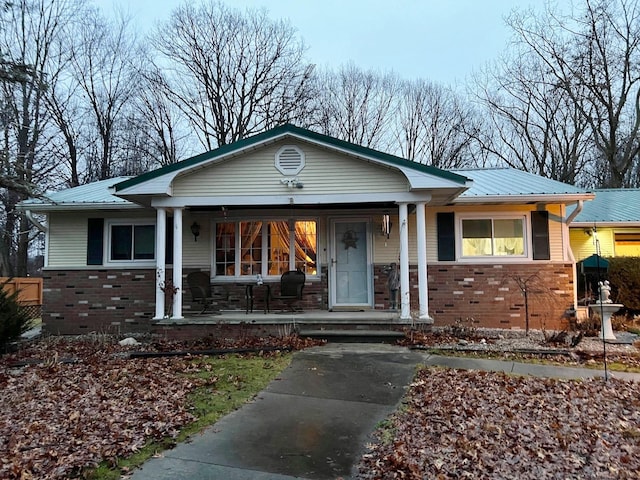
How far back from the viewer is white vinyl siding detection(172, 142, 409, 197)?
351 inches

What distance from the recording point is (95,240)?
36.2ft

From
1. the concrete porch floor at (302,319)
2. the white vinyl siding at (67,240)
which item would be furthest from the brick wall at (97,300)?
the concrete porch floor at (302,319)

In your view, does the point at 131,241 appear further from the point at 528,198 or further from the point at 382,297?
the point at 528,198

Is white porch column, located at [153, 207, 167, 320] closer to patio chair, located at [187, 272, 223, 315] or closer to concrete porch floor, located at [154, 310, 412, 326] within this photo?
concrete porch floor, located at [154, 310, 412, 326]

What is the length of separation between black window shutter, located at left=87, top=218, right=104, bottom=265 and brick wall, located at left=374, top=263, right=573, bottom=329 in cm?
774

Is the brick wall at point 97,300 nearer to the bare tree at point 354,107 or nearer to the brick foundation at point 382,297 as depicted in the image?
the brick foundation at point 382,297

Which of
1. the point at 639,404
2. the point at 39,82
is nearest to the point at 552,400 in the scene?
the point at 639,404

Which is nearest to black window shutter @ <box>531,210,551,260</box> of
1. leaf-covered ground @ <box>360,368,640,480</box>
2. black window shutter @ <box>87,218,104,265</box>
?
leaf-covered ground @ <box>360,368,640,480</box>

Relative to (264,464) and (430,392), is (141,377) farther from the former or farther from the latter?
(430,392)

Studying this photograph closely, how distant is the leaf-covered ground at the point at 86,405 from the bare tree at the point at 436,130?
2087 centimetres

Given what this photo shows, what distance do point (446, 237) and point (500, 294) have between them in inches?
68.5

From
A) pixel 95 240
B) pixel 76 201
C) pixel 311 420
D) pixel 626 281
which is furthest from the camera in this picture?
pixel 626 281

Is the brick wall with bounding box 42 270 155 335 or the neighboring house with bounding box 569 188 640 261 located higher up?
the neighboring house with bounding box 569 188 640 261

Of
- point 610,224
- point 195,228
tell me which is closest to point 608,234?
point 610,224
